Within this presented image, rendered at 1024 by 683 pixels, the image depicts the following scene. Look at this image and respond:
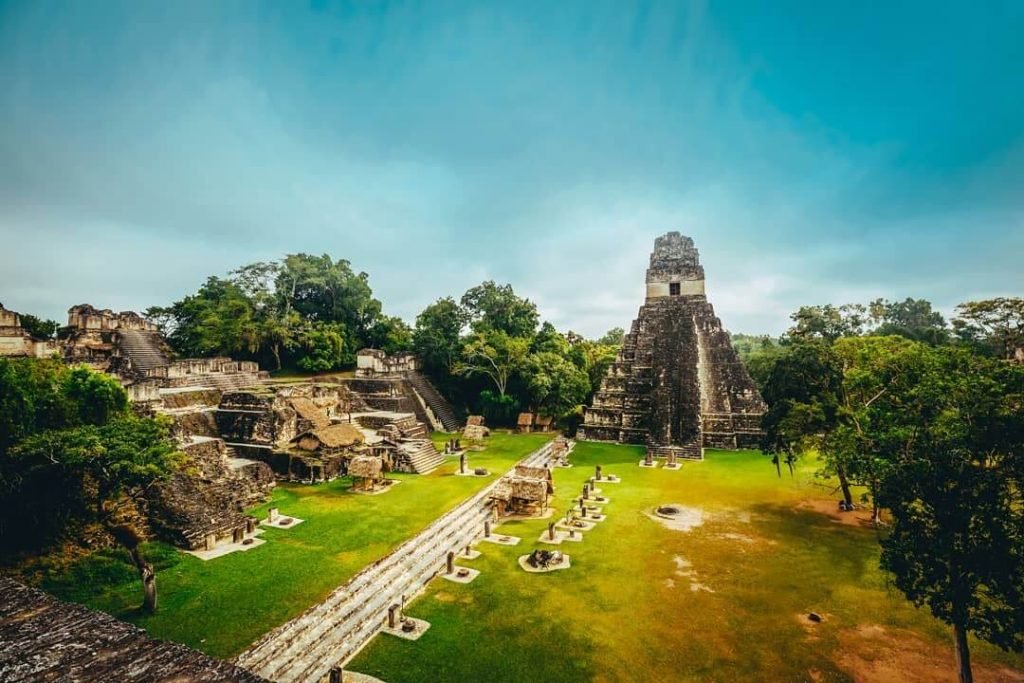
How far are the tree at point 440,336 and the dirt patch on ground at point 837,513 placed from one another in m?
22.6

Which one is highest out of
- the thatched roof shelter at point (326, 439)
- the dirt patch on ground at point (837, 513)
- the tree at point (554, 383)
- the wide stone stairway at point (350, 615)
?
the tree at point (554, 383)

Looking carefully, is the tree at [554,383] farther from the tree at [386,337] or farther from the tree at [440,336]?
the tree at [386,337]

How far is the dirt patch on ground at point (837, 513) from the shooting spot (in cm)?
1335

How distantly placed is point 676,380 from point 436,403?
1511 centimetres

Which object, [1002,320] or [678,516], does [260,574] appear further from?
[1002,320]

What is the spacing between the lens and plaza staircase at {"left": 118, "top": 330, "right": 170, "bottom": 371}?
85.5ft

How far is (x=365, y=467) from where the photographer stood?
16391mm

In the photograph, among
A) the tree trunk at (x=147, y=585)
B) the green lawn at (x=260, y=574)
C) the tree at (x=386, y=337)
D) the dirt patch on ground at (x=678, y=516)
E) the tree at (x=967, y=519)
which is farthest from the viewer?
the tree at (x=386, y=337)

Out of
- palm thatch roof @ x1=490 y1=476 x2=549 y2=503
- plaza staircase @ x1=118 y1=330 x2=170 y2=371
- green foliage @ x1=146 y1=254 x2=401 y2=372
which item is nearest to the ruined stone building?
plaza staircase @ x1=118 y1=330 x2=170 y2=371

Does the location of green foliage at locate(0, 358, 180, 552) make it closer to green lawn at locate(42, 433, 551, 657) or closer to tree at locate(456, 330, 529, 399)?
green lawn at locate(42, 433, 551, 657)

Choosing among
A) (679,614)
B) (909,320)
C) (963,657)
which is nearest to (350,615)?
(679,614)

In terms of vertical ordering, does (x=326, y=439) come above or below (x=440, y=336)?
below

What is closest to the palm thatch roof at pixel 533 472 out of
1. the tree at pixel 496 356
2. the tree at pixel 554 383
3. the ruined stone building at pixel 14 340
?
the tree at pixel 554 383

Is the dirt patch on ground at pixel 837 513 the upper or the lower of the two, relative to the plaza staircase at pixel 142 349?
lower
